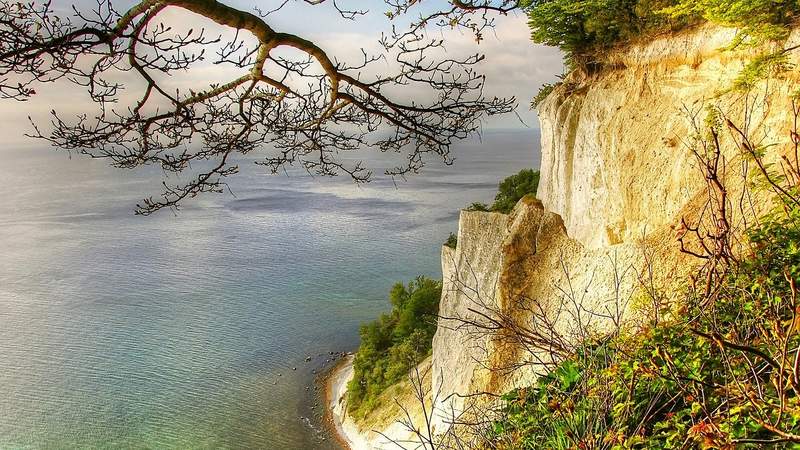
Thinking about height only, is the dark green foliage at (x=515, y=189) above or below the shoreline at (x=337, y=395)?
above

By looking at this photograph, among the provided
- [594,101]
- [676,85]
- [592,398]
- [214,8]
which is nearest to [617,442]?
[592,398]

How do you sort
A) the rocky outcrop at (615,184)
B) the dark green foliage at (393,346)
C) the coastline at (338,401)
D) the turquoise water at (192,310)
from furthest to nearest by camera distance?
the turquoise water at (192,310) < the dark green foliage at (393,346) < the coastline at (338,401) < the rocky outcrop at (615,184)

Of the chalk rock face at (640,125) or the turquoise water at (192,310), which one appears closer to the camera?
the chalk rock face at (640,125)

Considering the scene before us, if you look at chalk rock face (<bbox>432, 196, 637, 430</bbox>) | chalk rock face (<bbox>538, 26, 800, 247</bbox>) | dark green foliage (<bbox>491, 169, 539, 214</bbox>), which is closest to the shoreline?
dark green foliage (<bbox>491, 169, 539, 214</bbox>)

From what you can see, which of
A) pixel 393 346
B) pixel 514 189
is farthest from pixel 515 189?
pixel 393 346

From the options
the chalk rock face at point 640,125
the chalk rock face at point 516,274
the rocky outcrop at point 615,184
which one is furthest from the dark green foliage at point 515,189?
the chalk rock face at point 640,125

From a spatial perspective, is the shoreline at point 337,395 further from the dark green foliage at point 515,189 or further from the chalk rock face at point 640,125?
the chalk rock face at point 640,125

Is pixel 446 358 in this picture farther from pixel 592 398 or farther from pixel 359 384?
pixel 359 384

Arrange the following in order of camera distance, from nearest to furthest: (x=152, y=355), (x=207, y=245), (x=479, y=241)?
(x=479, y=241) < (x=152, y=355) < (x=207, y=245)

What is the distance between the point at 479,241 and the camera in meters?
13.2

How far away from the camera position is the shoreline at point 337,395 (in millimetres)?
25312

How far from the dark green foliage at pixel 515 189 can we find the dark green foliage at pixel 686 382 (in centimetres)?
1911

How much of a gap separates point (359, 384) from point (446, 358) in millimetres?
13012

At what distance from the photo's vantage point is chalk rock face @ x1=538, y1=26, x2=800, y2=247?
8016mm
